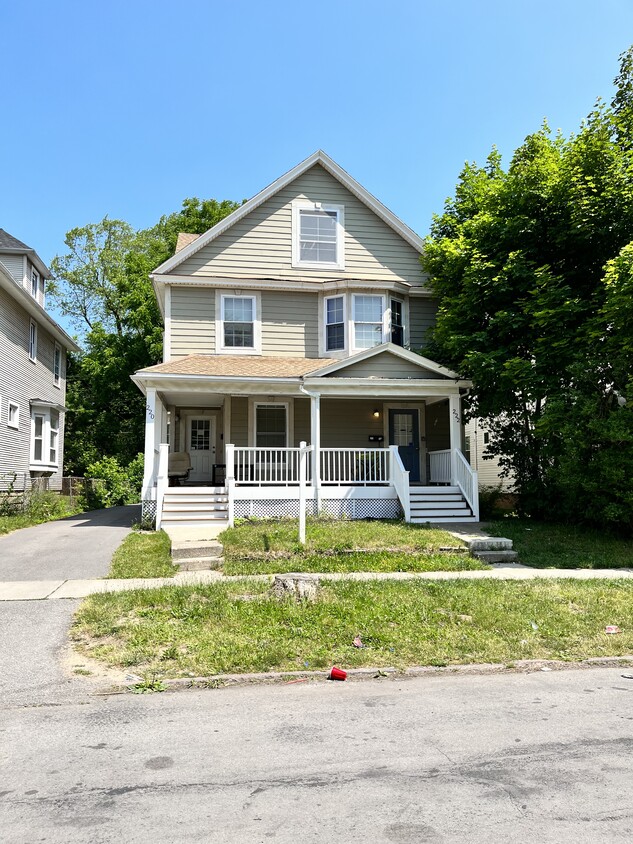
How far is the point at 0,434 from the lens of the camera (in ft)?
65.1

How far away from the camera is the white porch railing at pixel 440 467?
16.2 m

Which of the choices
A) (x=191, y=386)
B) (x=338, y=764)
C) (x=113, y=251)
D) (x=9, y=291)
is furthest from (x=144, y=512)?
(x=113, y=251)

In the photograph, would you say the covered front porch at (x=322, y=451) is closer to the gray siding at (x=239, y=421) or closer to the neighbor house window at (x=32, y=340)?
the gray siding at (x=239, y=421)

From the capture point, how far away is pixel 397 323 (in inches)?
725

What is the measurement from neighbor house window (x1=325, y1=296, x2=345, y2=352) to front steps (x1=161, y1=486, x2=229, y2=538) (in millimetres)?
5530

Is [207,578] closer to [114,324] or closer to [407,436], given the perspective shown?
[407,436]

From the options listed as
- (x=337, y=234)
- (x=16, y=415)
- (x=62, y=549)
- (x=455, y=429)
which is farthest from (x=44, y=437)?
(x=455, y=429)

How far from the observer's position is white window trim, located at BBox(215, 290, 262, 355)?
17.7m

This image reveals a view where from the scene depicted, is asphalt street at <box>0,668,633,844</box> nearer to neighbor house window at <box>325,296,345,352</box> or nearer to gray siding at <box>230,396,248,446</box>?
gray siding at <box>230,396,248,446</box>

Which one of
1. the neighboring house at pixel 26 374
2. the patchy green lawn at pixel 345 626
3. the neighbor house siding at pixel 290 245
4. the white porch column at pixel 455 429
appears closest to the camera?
the patchy green lawn at pixel 345 626

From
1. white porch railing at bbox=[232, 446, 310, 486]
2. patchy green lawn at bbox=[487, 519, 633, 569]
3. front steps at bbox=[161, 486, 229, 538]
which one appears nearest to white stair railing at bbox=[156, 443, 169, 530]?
front steps at bbox=[161, 486, 229, 538]

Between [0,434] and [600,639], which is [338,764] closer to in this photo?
[600,639]

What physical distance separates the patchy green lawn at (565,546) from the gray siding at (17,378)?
1543cm

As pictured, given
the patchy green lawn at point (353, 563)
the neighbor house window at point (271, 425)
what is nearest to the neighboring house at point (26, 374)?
the neighbor house window at point (271, 425)
